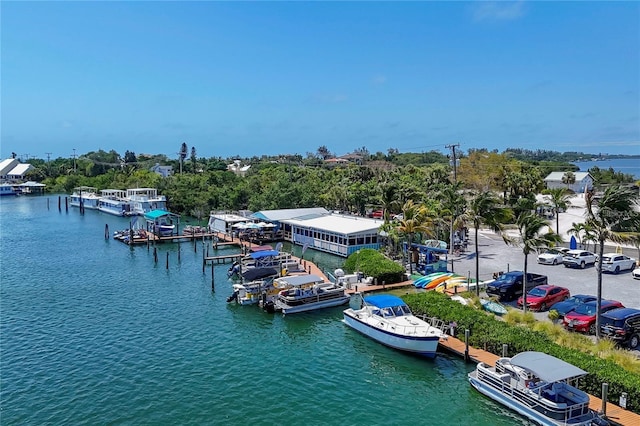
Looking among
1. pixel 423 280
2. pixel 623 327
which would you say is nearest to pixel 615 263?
pixel 423 280

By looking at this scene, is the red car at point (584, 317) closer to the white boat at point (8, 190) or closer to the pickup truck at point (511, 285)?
the pickup truck at point (511, 285)

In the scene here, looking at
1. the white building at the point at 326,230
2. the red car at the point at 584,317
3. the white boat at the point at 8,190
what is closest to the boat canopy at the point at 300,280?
the white building at the point at 326,230

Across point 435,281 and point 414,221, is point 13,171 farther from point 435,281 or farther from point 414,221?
point 435,281

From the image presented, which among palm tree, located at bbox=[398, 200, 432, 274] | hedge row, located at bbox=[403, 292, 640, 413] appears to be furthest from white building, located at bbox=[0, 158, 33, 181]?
hedge row, located at bbox=[403, 292, 640, 413]

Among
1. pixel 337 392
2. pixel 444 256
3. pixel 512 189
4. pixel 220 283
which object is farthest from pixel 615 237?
pixel 512 189

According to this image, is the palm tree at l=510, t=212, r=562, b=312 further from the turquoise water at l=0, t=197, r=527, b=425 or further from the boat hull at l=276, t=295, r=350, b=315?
the boat hull at l=276, t=295, r=350, b=315
